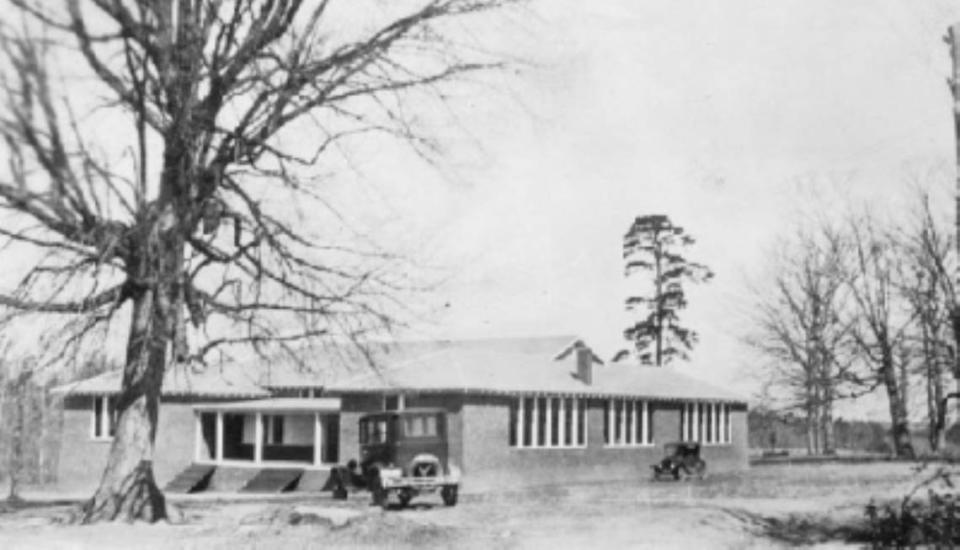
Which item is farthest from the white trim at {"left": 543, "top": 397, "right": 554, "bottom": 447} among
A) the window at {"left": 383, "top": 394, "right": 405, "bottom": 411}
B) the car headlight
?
the car headlight

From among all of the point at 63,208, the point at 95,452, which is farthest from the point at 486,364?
the point at 63,208

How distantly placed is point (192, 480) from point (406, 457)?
15.8 meters

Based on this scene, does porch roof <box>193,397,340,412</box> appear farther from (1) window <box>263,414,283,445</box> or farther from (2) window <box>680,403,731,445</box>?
(2) window <box>680,403,731,445</box>

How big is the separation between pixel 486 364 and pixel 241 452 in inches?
487

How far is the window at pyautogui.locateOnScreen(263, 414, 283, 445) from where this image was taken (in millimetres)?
44656

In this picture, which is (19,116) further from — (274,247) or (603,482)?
(603,482)

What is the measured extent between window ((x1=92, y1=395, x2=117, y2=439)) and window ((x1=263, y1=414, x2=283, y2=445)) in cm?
565

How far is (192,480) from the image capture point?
40.1 metres

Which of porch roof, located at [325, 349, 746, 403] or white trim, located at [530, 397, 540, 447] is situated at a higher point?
porch roof, located at [325, 349, 746, 403]

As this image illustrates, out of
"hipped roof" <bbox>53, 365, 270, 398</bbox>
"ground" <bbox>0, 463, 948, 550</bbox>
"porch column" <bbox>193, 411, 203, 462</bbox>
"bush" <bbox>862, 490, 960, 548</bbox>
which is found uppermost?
"hipped roof" <bbox>53, 365, 270, 398</bbox>

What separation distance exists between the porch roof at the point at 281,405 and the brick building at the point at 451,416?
5cm

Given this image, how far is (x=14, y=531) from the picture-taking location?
20609 mm

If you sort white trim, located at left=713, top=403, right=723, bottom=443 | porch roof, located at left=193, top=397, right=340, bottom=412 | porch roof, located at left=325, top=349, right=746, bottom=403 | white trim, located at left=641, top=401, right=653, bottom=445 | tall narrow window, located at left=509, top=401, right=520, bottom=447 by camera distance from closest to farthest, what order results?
porch roof, located at left=325, top=349, right=746, bottom=403, tall narrow window, located at left=509, top=401, right=520, bottom=447, porch roof, located at left=193, top=397, right=340, bottom=412, white trim, located at left=641, top=401, right=653, bottom=445, white trim, located at left=713, top=403, right=723, bottom=443

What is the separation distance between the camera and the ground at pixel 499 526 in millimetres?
17875
